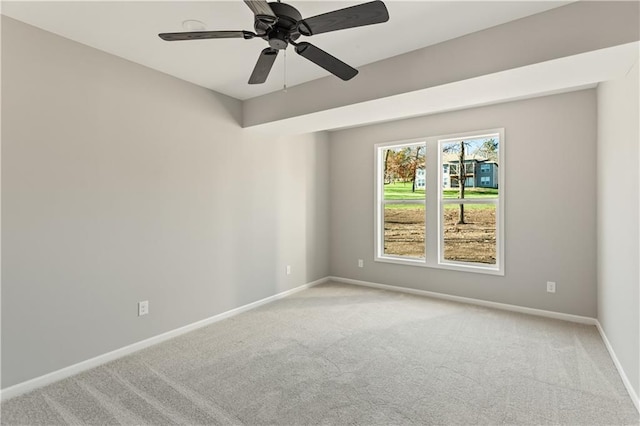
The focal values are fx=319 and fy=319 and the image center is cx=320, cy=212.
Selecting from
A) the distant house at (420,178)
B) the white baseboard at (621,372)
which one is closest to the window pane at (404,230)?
the distant house at (420,178)

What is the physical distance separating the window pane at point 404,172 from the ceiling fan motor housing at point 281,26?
10.9ft

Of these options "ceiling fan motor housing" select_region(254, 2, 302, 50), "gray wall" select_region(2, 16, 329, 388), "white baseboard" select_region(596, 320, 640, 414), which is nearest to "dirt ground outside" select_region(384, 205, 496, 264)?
"white baseboard" select_region(596, 320, 640, 414)

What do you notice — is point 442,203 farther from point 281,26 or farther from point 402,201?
point 281,26

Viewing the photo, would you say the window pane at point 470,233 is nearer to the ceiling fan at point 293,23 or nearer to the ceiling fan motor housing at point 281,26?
the ceiling fan at point 293,23

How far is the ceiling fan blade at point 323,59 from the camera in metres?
1.78

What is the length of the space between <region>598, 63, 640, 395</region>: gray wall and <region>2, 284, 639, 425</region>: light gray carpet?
31cm

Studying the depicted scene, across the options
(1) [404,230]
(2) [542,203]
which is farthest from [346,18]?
(1) [404,230]

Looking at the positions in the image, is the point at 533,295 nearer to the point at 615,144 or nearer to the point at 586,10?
the point at 615,144

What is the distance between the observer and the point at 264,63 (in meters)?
2.00

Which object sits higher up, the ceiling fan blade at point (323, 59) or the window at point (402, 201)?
the ceiling fan blade at point (323, 59)

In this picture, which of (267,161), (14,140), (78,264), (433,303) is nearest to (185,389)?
(78,264)

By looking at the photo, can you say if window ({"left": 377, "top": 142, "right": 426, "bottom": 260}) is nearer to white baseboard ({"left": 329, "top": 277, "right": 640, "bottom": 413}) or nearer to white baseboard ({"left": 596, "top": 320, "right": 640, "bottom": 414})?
white baseboard ({"left": 329, "top": 277, "right": 640, "bottom": 413})

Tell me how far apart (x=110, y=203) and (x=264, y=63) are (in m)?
1.78

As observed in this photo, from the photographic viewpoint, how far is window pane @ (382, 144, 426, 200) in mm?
4672
